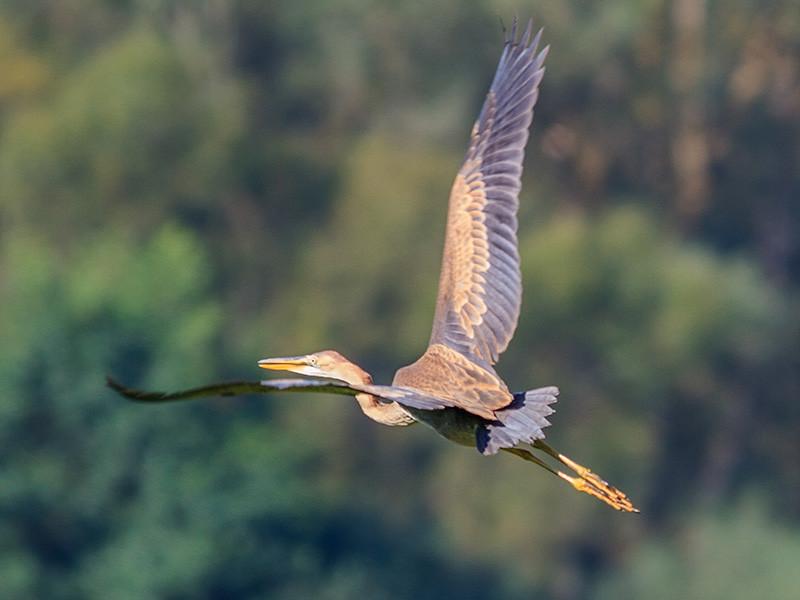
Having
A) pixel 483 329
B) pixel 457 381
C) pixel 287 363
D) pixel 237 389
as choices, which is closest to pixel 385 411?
pixel 457 381

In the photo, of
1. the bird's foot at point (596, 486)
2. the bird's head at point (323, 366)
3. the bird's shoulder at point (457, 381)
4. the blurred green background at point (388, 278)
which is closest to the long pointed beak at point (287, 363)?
the bird's head at point (323, 366)

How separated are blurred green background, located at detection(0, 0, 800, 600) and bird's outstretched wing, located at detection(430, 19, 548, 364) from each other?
23148 mm

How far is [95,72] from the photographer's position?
1735 inches

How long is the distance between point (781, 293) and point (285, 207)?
12.9 m

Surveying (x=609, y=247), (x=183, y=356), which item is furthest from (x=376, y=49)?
(x=183, y=356)

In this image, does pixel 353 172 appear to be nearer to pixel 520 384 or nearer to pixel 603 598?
pixel 520 384

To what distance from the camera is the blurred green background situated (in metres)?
34.1

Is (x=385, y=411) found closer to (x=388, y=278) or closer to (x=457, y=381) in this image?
(x=457, y=381)

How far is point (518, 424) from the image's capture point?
7.84 metres

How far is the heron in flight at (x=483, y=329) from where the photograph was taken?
26.3ft

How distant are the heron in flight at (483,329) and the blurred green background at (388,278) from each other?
913 inches

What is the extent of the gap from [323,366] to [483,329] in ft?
2.94

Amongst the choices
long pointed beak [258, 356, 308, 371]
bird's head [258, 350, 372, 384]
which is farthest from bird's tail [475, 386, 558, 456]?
long pointed beak [258, 356, 308, 371]

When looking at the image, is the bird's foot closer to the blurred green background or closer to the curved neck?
the curved neck
